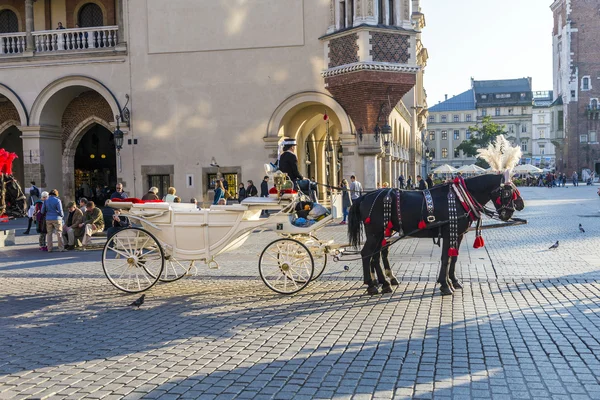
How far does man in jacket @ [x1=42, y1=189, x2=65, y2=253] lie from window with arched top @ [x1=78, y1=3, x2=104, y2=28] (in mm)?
14046

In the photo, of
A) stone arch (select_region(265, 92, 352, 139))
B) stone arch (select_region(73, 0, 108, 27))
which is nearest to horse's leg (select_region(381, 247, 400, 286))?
stone arch (select_region(265, 92, 352, 139))

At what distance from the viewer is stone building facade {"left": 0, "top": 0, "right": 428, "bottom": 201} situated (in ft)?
76.0

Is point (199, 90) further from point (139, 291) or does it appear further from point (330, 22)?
point (139, 291)

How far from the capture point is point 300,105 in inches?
970

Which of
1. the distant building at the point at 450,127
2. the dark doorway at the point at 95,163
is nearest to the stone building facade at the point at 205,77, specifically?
the dark doorway at the point at 95,163

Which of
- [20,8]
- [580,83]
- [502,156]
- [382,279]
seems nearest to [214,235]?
[382,279]

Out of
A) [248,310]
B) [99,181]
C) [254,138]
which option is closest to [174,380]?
[248,310]

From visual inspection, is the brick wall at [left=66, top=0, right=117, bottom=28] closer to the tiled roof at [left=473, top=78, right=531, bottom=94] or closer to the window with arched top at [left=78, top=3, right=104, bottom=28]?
the window with arched top at [left=78, top=3, right=104, bottom=28]

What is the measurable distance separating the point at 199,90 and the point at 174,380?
Answer: 67.3ft

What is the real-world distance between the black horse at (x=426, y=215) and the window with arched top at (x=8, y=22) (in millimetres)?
23910

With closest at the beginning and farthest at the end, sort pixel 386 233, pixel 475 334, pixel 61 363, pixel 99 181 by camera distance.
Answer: pixel 61 363 < pixel 475 334 < pixel 386 233 < pixel 99 181

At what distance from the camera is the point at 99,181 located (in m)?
33.4

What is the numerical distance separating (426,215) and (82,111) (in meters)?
22.0

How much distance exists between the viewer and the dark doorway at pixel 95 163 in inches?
1243
